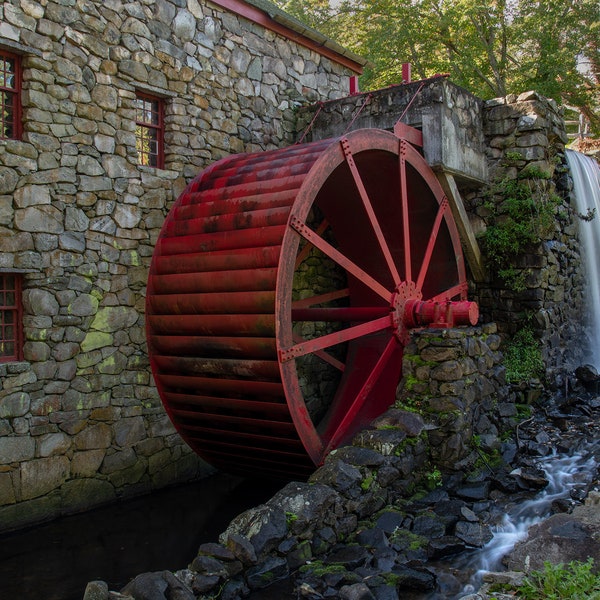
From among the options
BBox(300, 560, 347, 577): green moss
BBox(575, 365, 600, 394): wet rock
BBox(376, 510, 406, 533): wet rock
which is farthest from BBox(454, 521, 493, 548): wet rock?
BBox(575, 365, 600, 394): wet rock

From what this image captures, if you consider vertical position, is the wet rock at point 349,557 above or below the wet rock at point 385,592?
above

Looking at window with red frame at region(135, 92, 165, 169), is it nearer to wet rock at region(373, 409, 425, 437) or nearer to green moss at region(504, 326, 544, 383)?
wet rock at region(373, 409, 425, 437)

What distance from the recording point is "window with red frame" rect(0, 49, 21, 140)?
5211 mm

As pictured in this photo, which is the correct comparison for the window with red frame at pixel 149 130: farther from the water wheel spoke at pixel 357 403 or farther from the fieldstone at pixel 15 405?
the water wheel spoke at pixel 357 403

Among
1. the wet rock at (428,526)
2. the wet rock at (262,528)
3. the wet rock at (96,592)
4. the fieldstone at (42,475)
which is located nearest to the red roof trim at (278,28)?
the fieldstone at (42,475)

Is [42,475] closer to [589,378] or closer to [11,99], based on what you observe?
[11,99]

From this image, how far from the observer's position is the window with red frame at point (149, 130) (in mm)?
6289

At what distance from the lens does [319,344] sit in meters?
5.35

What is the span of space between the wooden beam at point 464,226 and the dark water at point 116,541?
12.1 feet

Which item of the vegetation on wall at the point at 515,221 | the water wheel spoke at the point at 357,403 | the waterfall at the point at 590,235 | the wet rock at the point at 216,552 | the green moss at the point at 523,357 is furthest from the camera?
the waterfall at the point at 590,235

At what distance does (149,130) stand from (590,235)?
6717 millimetres

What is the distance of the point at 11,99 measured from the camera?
528 cm

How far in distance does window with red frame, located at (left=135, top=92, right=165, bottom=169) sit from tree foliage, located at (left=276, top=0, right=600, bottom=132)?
10289 mm

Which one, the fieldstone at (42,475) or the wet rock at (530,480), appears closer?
the fieldstone at (42,475)
